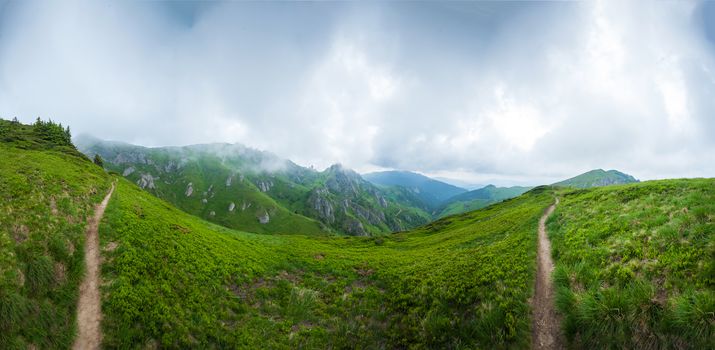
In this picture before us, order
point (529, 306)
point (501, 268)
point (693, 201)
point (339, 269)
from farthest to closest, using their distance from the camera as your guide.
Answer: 1. point (339, 269)
2. point (501, 268)
3. point (693, 201)
4. point (529, 306)

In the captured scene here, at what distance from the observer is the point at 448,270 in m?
23.7

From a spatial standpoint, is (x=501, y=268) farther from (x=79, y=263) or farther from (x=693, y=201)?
(x=79, y=263)

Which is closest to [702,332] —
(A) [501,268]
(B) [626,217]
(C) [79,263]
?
(A) [501,268]

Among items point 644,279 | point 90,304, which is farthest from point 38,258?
point 644,279

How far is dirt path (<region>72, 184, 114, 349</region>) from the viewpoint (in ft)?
47.3

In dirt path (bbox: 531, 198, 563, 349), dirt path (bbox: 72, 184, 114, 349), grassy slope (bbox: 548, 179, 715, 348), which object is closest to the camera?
grassy slope (bbox: 548, 179, 715, 348)

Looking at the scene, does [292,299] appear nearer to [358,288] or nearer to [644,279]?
[358,288]

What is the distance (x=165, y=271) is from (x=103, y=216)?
13.1 m

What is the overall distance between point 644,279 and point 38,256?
3515 cm

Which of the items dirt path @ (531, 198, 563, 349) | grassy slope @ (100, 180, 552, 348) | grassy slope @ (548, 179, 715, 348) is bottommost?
grassy slope @ (100, 180, 552, 348)

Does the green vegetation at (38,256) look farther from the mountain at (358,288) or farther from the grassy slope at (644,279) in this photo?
the grassy slope at (644,279)

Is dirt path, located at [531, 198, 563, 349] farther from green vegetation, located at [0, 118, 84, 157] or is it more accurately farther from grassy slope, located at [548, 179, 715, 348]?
green vegetation, located at [0, 118, 84, 157]

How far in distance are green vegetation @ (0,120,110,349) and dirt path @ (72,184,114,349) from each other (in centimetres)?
35

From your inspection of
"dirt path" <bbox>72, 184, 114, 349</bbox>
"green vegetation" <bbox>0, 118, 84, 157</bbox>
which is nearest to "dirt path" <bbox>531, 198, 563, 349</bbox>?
Result: "dirt path" <bbox>72, 184, 114, 349</bbox>
